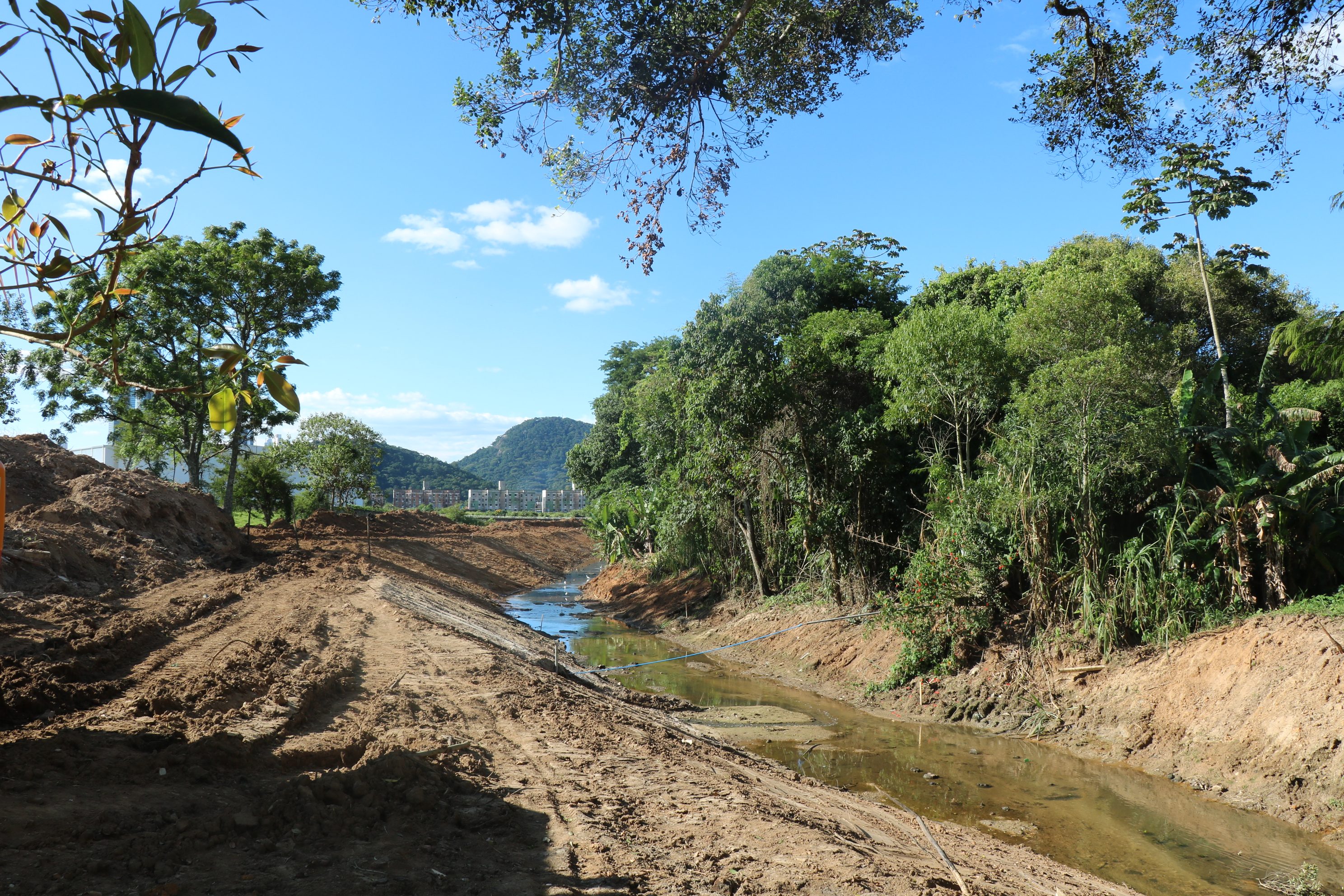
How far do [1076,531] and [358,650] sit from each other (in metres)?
9.81

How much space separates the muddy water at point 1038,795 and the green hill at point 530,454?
385 feet

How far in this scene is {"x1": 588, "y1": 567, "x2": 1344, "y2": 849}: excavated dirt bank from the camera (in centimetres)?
735

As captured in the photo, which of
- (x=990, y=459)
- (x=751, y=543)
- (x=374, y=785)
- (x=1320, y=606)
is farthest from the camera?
(x=751, y=543)

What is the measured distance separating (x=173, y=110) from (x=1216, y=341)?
72.6ft

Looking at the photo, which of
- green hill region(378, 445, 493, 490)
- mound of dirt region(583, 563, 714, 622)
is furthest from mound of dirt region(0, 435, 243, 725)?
green hill region(378, 445, 493, 490)

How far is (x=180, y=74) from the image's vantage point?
281 cm

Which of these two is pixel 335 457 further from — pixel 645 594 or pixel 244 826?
pixel 244 826

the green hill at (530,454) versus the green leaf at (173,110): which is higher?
the green hill at (530,454)

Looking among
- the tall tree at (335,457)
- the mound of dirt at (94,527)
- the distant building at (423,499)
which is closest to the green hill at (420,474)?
the distant building at (423,499)

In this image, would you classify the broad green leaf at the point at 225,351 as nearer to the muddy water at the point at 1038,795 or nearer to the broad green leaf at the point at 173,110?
the broad green leaf at the point at 173,110

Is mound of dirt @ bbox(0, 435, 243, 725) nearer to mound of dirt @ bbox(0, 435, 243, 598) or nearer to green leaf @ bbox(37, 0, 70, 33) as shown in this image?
mound of dirt @ bbox(0, 435, 243, 598)

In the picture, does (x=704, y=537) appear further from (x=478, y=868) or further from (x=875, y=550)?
(x=478, y=868)

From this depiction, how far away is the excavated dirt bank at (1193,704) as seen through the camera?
7352 millimetres

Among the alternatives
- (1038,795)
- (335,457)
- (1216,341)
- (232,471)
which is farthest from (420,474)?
(1038,795)
